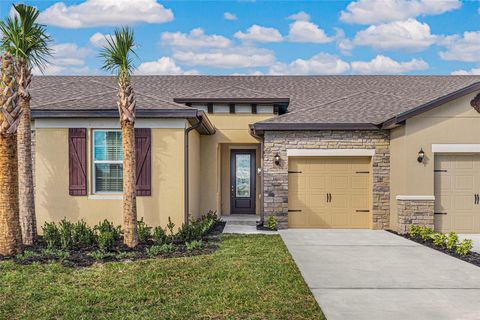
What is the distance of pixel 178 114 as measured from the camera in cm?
1102

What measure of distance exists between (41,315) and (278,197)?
8.38 meters

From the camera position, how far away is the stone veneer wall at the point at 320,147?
13.0 m

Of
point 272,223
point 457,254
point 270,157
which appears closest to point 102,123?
point 270,157

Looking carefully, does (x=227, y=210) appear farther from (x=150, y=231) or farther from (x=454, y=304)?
(x=454, y=304)

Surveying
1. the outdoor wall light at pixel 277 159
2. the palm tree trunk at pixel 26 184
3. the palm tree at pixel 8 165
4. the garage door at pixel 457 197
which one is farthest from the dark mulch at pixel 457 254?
the palm tree trunk at pixel 26 184

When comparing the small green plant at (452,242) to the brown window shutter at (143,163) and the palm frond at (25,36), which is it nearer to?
the brown window shutter at (143,163)

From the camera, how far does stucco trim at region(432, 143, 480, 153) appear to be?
1198cm

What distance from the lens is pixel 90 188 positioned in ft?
37.3

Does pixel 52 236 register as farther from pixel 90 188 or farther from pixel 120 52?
pixel 120 52

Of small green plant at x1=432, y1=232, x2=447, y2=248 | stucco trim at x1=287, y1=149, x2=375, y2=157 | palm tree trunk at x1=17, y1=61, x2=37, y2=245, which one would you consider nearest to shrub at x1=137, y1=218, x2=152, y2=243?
palm tree trunk at x1=17, y1=61, x2=37, y2=245

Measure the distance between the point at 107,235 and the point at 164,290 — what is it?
128 inches

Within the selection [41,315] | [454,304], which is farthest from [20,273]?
[454,304]

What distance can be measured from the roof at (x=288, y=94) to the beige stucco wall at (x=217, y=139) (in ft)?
2.30

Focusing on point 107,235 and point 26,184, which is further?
point 26,184
